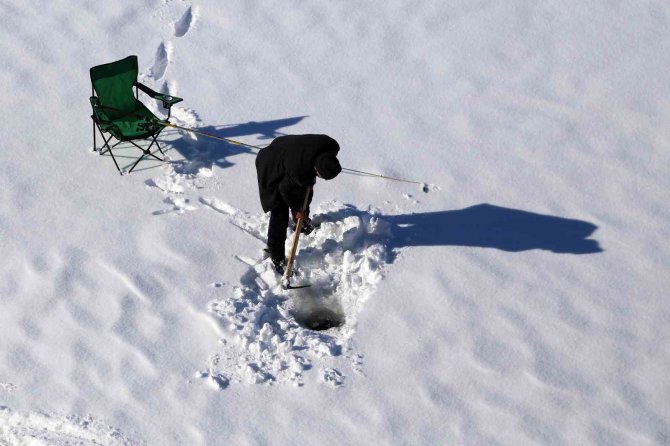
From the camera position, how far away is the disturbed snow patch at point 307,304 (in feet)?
17.4

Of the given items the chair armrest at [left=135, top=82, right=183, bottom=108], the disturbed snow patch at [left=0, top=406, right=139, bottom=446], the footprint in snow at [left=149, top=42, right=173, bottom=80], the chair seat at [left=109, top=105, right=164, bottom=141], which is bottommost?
the disturbed snow patch at [left=0, top=406, right=139, bottom=446]

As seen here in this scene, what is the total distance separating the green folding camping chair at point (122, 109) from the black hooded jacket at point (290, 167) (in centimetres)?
136

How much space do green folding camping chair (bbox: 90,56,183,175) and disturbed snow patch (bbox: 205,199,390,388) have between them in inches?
32.7

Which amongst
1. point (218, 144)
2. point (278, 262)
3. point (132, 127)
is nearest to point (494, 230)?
point (278, 262)

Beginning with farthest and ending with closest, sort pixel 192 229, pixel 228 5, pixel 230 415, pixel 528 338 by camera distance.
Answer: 1. pixel 228 5
2. pixel 192 229
3. pixel 528 338
4. pixel 230 415

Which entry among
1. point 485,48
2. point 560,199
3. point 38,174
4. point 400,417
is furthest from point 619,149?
point 38,174

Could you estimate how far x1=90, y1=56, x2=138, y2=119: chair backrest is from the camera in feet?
20.9

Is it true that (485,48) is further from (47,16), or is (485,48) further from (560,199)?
(47,16)

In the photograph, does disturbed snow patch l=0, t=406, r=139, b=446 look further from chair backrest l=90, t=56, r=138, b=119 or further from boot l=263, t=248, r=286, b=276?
chair backrest l=90, t=56, r=138, b=119

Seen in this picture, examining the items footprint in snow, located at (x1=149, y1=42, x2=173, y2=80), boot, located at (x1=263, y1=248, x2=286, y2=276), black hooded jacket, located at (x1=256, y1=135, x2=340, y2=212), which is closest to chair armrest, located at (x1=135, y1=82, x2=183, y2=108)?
footprint in snow, located at (x1=149, y1=42, x2=173, y2=80)

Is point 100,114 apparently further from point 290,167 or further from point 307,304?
point 307,304

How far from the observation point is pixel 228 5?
26.8 ft

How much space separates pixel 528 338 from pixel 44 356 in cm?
333

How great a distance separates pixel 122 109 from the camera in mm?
6645
